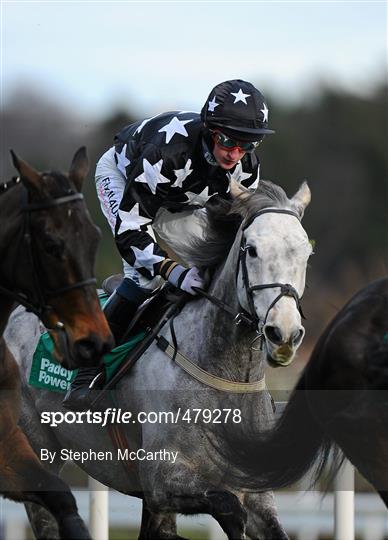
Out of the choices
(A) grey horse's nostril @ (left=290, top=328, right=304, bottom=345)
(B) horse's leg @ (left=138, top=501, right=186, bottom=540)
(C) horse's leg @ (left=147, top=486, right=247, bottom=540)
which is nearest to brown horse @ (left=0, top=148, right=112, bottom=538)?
(C) horse's leg @ (left=147, top=486, right=247, bottom=540)

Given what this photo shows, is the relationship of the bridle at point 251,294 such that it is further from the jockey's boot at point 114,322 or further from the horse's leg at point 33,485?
the horse's leg at point 33,485

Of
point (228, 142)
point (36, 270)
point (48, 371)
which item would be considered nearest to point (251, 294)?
point (228, 142)

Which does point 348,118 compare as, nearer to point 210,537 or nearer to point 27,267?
point 210,537

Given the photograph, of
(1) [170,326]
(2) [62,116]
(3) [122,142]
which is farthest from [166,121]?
(2) [62,116]

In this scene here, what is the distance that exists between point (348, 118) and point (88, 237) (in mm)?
37017

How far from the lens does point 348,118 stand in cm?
4041

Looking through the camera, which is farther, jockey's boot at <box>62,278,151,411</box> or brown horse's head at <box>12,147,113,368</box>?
jockey's boot at <box>62,278,151,411</box>

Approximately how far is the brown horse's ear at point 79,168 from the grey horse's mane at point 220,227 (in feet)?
3.29

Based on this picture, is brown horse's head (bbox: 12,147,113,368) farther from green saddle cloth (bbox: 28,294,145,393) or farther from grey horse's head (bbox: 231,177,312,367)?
green saddle cloth (bbox: 28,294,145,393)

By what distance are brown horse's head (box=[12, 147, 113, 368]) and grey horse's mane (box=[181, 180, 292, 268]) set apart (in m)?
1.12

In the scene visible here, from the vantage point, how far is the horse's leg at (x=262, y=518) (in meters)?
4.98

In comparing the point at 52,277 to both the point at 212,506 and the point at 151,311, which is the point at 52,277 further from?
the point at 151,311

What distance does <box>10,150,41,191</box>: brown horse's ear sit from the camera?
4223mm

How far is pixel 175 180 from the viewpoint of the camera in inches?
212
